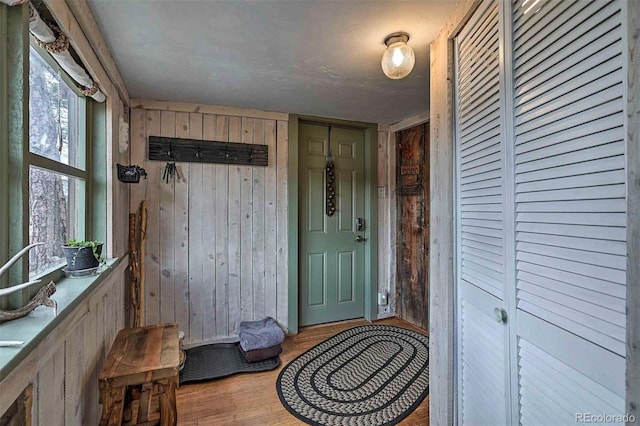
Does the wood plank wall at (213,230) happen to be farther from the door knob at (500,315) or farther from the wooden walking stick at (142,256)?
the door knob at (500,315)

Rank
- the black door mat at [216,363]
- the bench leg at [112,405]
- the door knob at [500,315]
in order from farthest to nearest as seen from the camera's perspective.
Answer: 1. the black door mat at [216,363]
2. the bench leg at [112,405]
3. the door knob at [500,315]

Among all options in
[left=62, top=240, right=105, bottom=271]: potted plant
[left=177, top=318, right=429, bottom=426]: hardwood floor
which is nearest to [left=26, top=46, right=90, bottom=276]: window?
[left=62, top=240, right=105, bottom=271]: potted plant

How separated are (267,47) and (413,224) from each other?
2245mm

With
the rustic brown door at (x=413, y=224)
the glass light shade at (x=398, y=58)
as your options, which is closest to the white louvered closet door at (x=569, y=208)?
the glass light shade at (x=398, y=58)

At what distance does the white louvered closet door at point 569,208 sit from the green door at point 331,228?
2.31 meters

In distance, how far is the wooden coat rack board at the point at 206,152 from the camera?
2.66 metres

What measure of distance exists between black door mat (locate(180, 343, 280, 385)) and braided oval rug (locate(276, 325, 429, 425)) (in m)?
0.24

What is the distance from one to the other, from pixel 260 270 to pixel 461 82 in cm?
226

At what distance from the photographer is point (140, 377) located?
1422mm

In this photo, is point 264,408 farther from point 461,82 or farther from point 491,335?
point 461,82

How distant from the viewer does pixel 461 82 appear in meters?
1.43

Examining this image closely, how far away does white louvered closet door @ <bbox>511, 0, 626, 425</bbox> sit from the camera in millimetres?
732

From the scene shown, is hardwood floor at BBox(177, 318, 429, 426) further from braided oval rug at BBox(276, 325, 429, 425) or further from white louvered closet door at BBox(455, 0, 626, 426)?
white louvered closet door at BBox(455, 0, 626, 426)

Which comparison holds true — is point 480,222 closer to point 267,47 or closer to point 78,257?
point 267,47
